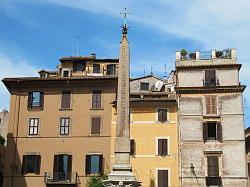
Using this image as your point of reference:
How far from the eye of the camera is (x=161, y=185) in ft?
114

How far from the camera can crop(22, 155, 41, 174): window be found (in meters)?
35.9

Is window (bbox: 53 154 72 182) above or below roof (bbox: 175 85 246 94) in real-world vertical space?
below

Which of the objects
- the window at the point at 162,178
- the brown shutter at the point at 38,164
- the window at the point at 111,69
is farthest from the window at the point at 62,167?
the window at the point at 111,69

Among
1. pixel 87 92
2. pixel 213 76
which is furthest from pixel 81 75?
pixel 213 76

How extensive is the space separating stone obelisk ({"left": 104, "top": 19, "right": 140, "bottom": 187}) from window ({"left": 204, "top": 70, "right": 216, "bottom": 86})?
718 inches

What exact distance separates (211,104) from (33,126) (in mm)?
13548

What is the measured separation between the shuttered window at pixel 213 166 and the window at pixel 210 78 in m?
5.65

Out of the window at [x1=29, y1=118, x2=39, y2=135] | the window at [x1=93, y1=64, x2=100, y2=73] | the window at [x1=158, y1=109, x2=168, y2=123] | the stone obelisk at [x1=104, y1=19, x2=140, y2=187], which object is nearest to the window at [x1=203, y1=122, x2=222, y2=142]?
the window at [x1=158, y1=109, x2=168, y2=123]

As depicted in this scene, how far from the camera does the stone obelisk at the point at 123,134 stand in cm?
1712

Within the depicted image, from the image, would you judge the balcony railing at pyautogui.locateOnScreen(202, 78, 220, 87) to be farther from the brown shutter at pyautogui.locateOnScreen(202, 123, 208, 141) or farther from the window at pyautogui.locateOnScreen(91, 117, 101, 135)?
the window at pyautogui.locateOnScreen(91, 117, 101, 135)

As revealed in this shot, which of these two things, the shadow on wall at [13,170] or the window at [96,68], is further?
the window at [96,68]

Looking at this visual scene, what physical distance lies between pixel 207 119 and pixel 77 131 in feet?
31.9

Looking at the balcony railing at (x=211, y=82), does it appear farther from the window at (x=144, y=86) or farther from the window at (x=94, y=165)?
the window at (x=94, y=165)

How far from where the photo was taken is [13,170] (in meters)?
36.2
